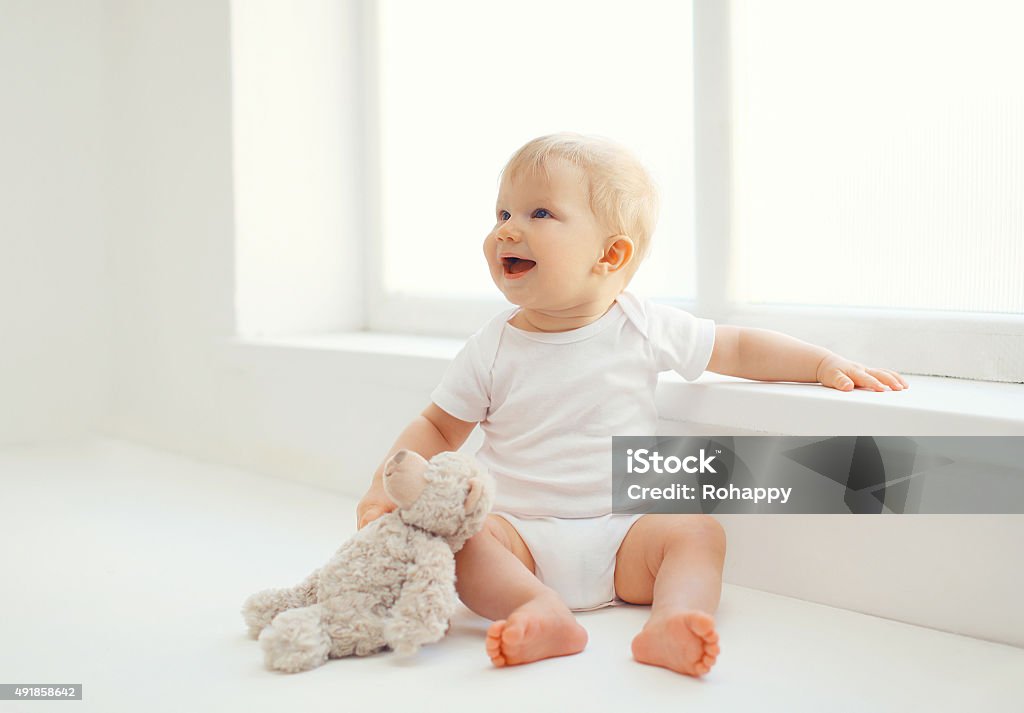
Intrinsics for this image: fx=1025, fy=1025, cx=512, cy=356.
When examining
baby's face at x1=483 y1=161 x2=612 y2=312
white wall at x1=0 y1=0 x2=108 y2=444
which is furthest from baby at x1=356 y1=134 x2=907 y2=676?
white wall at x1=0 y1=0 x2=108 y2=444

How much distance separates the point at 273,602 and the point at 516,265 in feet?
1.37

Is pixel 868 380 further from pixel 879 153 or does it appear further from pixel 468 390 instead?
pixel 468 390

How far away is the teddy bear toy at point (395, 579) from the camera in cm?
88

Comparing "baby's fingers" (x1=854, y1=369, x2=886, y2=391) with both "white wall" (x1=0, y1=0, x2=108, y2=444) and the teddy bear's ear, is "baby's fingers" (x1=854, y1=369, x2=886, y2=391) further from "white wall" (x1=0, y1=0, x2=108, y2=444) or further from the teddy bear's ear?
"white wall" (x1=0, y1=0, x2=108, y2=444)

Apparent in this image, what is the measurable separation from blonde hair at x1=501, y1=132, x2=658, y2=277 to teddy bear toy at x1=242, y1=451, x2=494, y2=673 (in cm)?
31

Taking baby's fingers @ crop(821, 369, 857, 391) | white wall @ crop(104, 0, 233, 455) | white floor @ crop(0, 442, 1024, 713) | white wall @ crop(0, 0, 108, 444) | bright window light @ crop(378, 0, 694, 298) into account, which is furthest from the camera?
white wall @ crop(0, 0, 108, 444)

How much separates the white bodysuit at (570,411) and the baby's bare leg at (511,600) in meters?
0.05

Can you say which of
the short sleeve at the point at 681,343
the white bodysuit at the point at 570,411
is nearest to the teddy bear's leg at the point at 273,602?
the white bodysuit at the point at 570,411

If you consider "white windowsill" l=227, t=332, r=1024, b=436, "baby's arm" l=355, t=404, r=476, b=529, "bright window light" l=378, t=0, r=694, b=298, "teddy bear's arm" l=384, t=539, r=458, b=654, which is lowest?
"teddy bear's arm" l=384, t=539, r=458, b=654

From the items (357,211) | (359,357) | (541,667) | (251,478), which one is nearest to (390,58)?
(357,211)

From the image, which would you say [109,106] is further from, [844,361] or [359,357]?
[844,361]

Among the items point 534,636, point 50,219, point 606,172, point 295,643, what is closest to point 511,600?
point 534,636

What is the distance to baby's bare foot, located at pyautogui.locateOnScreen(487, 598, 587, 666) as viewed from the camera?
34.1 inches

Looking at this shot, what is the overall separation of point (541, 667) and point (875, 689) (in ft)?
0.90
